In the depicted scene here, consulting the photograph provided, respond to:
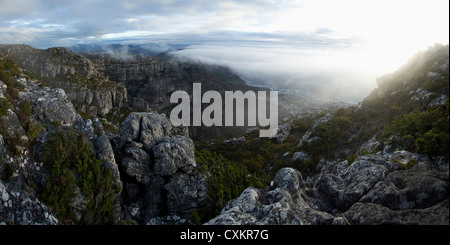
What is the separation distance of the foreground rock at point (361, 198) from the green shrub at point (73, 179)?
28.4ft

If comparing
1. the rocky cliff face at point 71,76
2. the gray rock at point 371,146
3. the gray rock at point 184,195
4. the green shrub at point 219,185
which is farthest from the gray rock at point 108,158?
the rocky cliff face at point 71,76

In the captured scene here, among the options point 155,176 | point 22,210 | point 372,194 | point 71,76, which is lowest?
point 155,176

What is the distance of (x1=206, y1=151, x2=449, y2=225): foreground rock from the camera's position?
790 centimetres

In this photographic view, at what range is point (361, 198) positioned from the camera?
9672 millimetres

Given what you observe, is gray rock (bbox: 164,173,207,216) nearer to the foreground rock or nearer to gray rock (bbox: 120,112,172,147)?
gray rock (bbox: 120,112,172,147)

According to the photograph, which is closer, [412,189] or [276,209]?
[412,189]

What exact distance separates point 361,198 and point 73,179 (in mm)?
15037

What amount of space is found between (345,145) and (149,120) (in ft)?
71.2

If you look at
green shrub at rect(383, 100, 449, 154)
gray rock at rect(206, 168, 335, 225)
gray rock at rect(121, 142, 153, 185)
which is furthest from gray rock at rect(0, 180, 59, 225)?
green shrub at rect(383, 100, 449, 154)

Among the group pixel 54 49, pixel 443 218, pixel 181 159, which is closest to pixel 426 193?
Answer: pixel 443 218

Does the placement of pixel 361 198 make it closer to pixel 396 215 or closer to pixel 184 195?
pixel 396 215

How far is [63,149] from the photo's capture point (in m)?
14.0

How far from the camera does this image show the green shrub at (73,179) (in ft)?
40.8

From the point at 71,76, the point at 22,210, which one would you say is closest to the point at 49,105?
the point at 22,210
